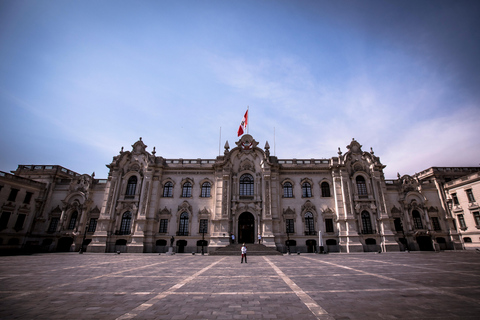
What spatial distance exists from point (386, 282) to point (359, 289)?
6.83ft

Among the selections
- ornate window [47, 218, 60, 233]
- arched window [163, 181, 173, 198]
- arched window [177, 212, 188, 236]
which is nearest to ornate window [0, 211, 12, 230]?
ornate window [47, 218, 60, 233]

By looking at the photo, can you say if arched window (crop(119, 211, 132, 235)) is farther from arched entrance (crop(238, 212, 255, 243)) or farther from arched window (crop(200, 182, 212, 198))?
arched entrance (crop(238, 212, 255, 243))

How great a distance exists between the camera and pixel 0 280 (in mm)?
9617

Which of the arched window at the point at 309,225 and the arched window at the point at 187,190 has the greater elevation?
the arched window at the point at 187,190

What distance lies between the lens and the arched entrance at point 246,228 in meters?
31.7

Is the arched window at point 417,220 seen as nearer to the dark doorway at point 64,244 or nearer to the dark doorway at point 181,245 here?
the dark doorway at point 181,245

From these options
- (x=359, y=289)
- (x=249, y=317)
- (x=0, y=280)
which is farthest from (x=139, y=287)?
(x=359, y=289)

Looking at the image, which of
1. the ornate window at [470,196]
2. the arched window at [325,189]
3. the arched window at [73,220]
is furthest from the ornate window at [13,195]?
the ornate window at [470,196]

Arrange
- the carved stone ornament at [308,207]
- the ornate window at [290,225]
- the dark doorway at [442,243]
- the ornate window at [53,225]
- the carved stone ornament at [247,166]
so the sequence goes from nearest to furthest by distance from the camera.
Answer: the ornate window at [290,225] → the carved stone ornament at [308,207] → the dark doorway at [442,243] → the ornate window at [53,225] → the carved stone ornament at [247,166]

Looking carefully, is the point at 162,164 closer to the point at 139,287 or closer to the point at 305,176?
the point at 305,176

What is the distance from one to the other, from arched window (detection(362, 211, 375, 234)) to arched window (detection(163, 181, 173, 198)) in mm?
28213

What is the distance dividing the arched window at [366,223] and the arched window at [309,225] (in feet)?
22.6

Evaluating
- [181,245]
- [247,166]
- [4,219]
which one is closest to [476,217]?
[247,166]

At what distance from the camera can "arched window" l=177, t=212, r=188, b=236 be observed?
106 ft
